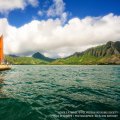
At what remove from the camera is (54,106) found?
1566cm

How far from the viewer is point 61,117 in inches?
508

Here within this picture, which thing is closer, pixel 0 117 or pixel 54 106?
pixel 0 117

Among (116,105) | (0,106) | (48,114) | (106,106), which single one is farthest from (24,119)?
(116,105)

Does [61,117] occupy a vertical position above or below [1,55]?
below

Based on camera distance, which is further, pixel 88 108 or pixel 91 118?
pixel 88 108

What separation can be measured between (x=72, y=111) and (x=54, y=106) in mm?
2156

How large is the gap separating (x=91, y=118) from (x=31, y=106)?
18.4 feet

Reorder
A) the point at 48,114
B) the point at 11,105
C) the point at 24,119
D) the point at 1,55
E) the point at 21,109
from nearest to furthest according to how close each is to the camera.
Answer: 1. the point at 24,119
2. the point at 48,114
3. the point at 21,109
4. the point at 11,105
5. the point at 1,55

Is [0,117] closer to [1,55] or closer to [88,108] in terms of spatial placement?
[88,108]

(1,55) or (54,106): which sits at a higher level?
(1,55)

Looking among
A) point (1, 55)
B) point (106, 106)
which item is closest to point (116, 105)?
point (106, 106)

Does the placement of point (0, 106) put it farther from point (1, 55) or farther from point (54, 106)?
point (1, 55)

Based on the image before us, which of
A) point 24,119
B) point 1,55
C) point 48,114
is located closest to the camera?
point 24,119

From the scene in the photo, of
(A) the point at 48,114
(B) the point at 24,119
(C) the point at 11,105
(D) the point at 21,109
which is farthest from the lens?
(C) the point at 11,105
